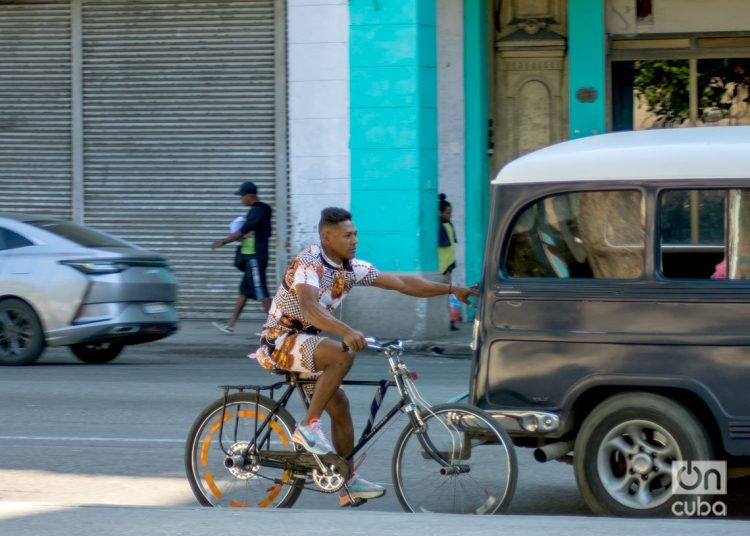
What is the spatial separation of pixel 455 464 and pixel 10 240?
8710 mm

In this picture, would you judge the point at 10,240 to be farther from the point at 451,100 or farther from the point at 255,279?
the point at 451,100

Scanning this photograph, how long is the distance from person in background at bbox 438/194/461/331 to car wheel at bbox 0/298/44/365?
5621 millimetres

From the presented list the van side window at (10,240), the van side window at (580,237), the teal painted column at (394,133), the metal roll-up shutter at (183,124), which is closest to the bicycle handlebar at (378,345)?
the van side window at (580,237)

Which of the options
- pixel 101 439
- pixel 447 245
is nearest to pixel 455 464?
pixel 101 439

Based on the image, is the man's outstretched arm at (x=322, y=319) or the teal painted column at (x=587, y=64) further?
the teal painted column at (x=587, y=64)

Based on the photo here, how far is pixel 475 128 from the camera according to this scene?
1859cm

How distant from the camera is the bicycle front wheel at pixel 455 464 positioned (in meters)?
6.55

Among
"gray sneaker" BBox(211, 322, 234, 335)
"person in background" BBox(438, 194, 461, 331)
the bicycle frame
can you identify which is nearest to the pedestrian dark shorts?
"gray sneaker" BBox(211, 322, 234, 335)

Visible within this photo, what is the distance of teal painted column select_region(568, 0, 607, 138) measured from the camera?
1838 centimetres

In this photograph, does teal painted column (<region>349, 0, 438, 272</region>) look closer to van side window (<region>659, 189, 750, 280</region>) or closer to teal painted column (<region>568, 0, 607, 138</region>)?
teal painted column (<region>568, 0, 607, 138</region>)

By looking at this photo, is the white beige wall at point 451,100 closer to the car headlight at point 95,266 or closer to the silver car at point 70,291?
the silver car at point 70,291

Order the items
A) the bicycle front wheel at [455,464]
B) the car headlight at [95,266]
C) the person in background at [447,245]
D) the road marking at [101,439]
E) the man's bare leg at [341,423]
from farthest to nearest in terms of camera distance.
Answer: the person in background at [447,245]
the car headlight at [95,266]
the road marking at [101,439]
the man's bare leg at [341,423]
the bicycle front wheel at [455,464]

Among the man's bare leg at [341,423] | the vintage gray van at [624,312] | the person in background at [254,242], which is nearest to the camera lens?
the vintage gray van at [624,312]

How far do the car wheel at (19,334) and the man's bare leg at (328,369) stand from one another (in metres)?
7.92
